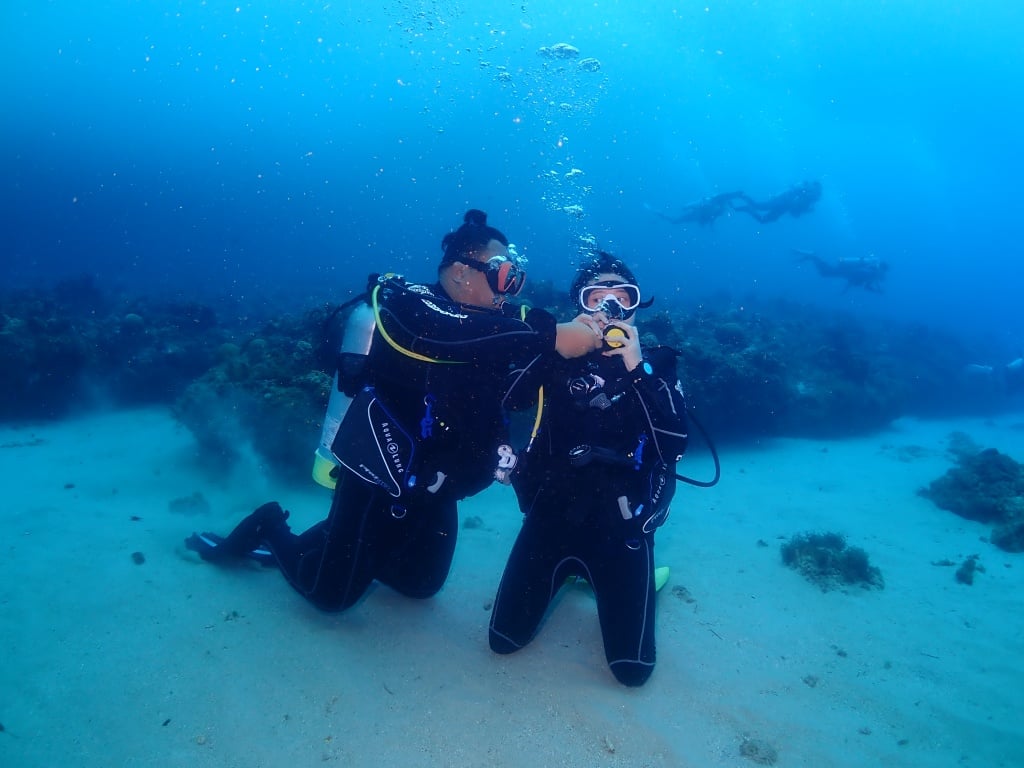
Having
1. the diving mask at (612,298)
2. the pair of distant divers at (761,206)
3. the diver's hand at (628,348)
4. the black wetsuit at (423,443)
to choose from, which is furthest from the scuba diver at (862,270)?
the black wetsuit at (423,443)

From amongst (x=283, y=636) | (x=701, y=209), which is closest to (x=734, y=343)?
(x=283, y=636)

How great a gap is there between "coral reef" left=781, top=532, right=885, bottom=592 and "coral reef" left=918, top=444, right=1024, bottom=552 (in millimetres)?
2827

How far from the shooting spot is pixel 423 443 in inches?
153

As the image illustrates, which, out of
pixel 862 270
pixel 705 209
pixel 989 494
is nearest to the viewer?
pixel 989 494

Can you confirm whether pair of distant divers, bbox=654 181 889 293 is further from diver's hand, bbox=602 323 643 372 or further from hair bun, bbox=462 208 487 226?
diver's hand, bbox=602 323 643 372

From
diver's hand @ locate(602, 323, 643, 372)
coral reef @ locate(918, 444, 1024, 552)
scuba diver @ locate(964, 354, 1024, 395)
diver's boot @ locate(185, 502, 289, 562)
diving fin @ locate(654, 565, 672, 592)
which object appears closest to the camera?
diver's hand @ locate(602, 323, 643, 372)

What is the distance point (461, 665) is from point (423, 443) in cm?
179

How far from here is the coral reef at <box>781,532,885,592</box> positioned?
226 inches

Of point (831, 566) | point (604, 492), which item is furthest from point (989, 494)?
point (604, 492)

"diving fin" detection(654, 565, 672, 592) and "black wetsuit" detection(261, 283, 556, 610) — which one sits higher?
"black wetsuit" detection(261, 283, 556, 610)

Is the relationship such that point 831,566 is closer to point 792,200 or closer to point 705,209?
point 705,209

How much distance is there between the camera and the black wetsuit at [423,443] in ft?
11.3

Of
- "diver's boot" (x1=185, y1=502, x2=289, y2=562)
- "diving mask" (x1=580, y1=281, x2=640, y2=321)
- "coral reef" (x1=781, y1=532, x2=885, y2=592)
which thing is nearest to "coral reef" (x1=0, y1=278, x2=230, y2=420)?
"diver's boot" (x1=185, y1=502, x2=289, y2=562)

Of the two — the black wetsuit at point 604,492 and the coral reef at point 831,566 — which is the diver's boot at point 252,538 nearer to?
the black wetsuit at point 604,492
